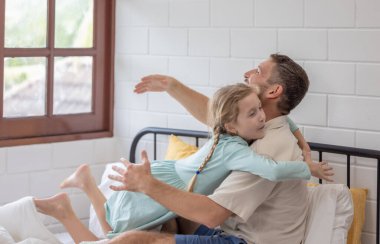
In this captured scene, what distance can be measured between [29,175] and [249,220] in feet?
4.50

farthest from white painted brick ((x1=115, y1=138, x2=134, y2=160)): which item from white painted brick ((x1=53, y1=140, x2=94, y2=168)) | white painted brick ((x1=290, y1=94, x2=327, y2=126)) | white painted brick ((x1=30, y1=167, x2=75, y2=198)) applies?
white painted brick ((x1=290, y1=94, x2=327, y2=126))

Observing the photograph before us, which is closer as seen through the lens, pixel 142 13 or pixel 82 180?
pixel 82 180

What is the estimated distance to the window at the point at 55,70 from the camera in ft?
12.2

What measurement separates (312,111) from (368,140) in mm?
296

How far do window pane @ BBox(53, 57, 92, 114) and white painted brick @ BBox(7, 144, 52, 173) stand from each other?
24 cm

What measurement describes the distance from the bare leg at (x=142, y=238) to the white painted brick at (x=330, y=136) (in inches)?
32.2

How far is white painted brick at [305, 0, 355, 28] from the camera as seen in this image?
3098mm

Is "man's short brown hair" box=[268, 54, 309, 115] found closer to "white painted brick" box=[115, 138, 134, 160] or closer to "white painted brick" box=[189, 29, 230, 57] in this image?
"white painted brick" box=[189, 29, 230, 57]

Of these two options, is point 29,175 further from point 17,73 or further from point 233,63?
point 233,63

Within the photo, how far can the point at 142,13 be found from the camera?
3.95 metres

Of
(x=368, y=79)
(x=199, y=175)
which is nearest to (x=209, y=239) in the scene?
(x=199, y=175)

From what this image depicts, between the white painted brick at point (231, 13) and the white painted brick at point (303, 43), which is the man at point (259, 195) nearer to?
the white painted brick at point (303, 43)

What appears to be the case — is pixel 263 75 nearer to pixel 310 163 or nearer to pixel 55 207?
pixel 310 163

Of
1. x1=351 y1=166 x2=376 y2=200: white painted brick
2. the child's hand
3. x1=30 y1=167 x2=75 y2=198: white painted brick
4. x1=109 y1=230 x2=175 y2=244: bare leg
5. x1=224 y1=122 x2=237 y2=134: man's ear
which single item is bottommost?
x1=109 y1=230 x2=175 y2=244: bare leg
